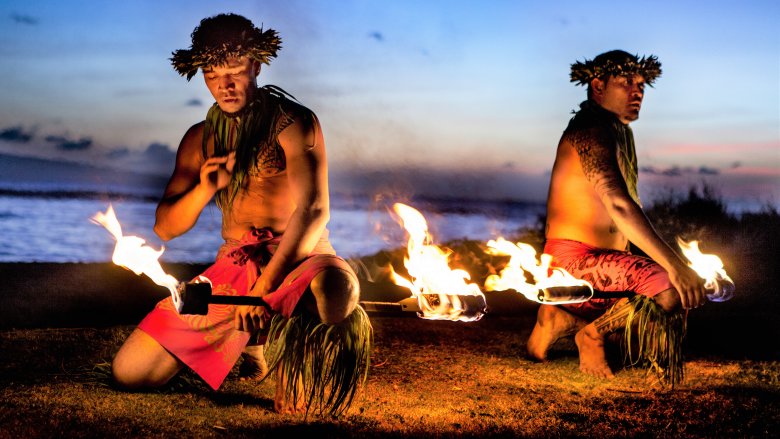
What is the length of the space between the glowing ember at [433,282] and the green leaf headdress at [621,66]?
176cm

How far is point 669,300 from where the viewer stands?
4723 millimetres

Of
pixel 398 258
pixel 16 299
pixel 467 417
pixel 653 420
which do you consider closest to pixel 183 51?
pixel 467 417

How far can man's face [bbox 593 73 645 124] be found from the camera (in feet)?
17.6

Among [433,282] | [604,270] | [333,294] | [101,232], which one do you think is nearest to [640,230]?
[604,270]

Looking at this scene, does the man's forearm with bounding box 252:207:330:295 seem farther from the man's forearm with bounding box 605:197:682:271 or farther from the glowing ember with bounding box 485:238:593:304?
the man's forearm with bounding box 605:197:682:271

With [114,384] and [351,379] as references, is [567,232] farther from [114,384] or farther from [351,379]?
[114,384]

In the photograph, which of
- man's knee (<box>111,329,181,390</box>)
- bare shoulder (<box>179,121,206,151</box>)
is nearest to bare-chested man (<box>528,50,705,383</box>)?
bare shoulder (<box>179,121,206,151</box>)

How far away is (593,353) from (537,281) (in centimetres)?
76

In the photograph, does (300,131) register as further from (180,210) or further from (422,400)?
(422,400)

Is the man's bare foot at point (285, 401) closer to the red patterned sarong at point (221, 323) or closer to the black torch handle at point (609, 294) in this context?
the red patterned sarong at point (221, 323)

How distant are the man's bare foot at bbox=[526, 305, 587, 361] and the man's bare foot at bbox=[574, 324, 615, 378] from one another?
0.13 metres

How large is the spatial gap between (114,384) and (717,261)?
141 inches

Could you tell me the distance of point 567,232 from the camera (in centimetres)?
536

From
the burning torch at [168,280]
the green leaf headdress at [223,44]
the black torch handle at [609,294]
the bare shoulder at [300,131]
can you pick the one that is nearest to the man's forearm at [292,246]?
the burning torch at [168,280]
